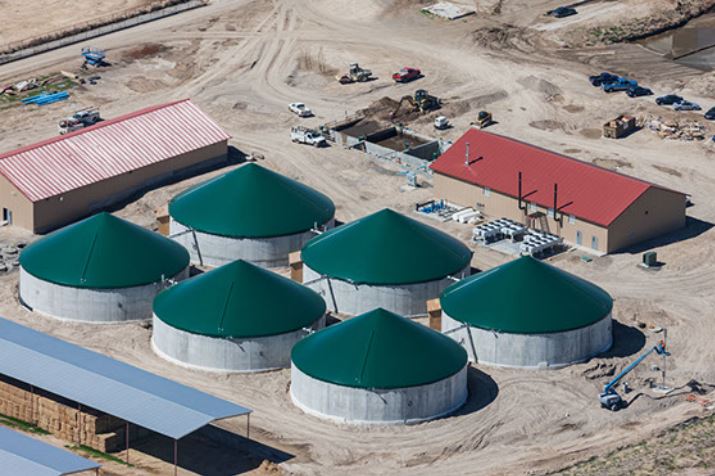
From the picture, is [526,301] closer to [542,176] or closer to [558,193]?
[558,193]

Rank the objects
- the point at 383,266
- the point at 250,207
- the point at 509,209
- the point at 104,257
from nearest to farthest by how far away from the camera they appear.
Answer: the point at 383,266, the point at 104,257, the point at 250,207, the point at 509,209

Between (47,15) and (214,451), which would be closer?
(214,451)

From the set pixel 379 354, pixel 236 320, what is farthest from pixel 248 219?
pixel 379 354

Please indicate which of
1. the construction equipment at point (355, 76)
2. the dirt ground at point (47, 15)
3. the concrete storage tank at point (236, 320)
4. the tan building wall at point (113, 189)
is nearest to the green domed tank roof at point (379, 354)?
the concrete storage tank at point (236, 320)

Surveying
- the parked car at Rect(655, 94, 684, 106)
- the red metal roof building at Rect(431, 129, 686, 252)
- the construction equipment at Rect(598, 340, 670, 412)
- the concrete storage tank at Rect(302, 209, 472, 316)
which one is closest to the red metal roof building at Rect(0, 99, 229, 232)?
the red metal roof building at Rect(431, 129, 686, 252)

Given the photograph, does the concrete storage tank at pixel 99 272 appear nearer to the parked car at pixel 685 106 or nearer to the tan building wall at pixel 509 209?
the tan building wall at pixel 509 209

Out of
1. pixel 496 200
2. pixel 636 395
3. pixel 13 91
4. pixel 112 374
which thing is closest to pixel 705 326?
pixel 636 395

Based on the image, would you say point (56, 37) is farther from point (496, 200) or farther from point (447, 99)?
point (496, 200)
